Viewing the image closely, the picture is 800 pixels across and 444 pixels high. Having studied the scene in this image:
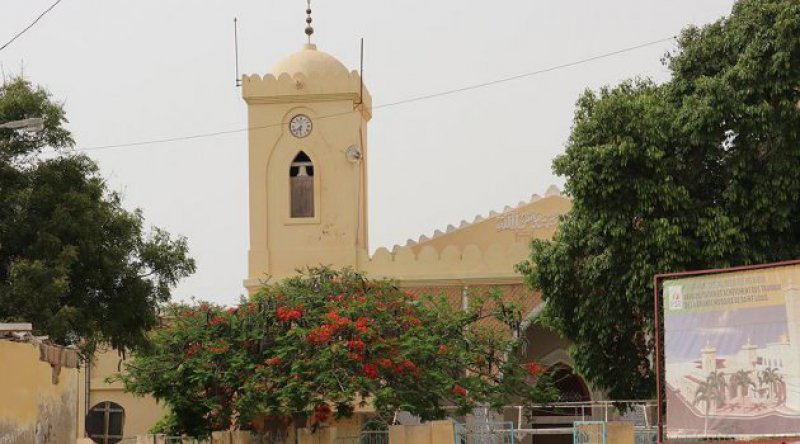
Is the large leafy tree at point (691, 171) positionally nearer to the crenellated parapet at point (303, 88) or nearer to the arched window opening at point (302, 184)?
the crenellated parapet at point (303, 88)

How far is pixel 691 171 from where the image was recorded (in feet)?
77.6

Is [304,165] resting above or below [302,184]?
above

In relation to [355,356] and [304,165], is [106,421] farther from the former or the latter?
[355,356]

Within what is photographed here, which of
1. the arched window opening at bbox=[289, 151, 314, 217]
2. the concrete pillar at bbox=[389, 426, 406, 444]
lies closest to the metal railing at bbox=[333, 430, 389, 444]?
→ the concrete pillar at bbox=[389, 426, 406, 444]

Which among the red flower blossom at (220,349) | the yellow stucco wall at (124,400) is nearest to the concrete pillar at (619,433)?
the red flower blossom at (220,349)

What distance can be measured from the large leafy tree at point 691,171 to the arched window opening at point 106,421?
17592 millimetres

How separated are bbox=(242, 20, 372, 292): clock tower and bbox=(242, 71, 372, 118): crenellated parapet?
22mm

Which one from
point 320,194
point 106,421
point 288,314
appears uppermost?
point 320,194

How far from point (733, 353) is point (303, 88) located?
18.1m

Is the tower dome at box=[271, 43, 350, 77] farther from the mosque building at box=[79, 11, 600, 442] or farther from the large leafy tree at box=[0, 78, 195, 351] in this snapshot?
the large leafy tree at box=[0, 78, 195, 351]

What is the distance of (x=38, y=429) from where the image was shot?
540 inches

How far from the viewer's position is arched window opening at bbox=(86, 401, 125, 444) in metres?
38.2

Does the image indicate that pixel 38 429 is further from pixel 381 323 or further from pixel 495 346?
pixel 495 346

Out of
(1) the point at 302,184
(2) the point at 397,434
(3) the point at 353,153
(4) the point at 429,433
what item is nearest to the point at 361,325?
(2) the point at 397,434
